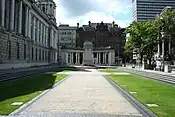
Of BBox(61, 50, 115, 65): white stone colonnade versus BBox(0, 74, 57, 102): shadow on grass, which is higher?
BBox(61, 50, 115, 65): white stone colonnade

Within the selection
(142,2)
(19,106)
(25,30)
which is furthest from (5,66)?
(142,2)

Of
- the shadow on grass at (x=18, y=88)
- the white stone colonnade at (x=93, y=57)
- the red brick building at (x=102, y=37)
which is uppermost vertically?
the red brick building at (x=102, y=37)

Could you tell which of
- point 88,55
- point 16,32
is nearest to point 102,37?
point 88,55

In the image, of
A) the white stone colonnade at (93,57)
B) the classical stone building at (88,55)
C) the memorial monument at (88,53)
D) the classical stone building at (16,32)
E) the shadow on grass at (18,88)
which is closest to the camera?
the shadow on grass at (18,88)

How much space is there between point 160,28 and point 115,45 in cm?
12446

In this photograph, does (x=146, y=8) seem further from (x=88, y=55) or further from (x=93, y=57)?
(x=88, y=55)

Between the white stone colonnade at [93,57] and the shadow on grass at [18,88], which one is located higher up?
the white stone colonnade at [93,57]

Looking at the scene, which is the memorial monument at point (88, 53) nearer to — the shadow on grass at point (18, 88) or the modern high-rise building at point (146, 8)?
the modern high-rise building at point (146, 8)

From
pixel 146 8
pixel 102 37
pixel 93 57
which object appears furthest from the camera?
pixel 102 37

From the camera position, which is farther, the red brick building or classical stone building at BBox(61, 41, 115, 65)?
the red brick building

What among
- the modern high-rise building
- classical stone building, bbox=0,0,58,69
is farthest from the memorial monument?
the modern high-rise building

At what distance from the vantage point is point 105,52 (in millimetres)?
145500

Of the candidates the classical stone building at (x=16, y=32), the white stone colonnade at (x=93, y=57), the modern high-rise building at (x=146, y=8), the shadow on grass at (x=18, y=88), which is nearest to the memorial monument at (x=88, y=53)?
the classical stone building at (x=16, y=32)

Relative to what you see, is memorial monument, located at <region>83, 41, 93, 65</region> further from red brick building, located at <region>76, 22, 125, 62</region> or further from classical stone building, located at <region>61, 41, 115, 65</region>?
red brick building, located at <region>76, 22, 125, 62</region>
